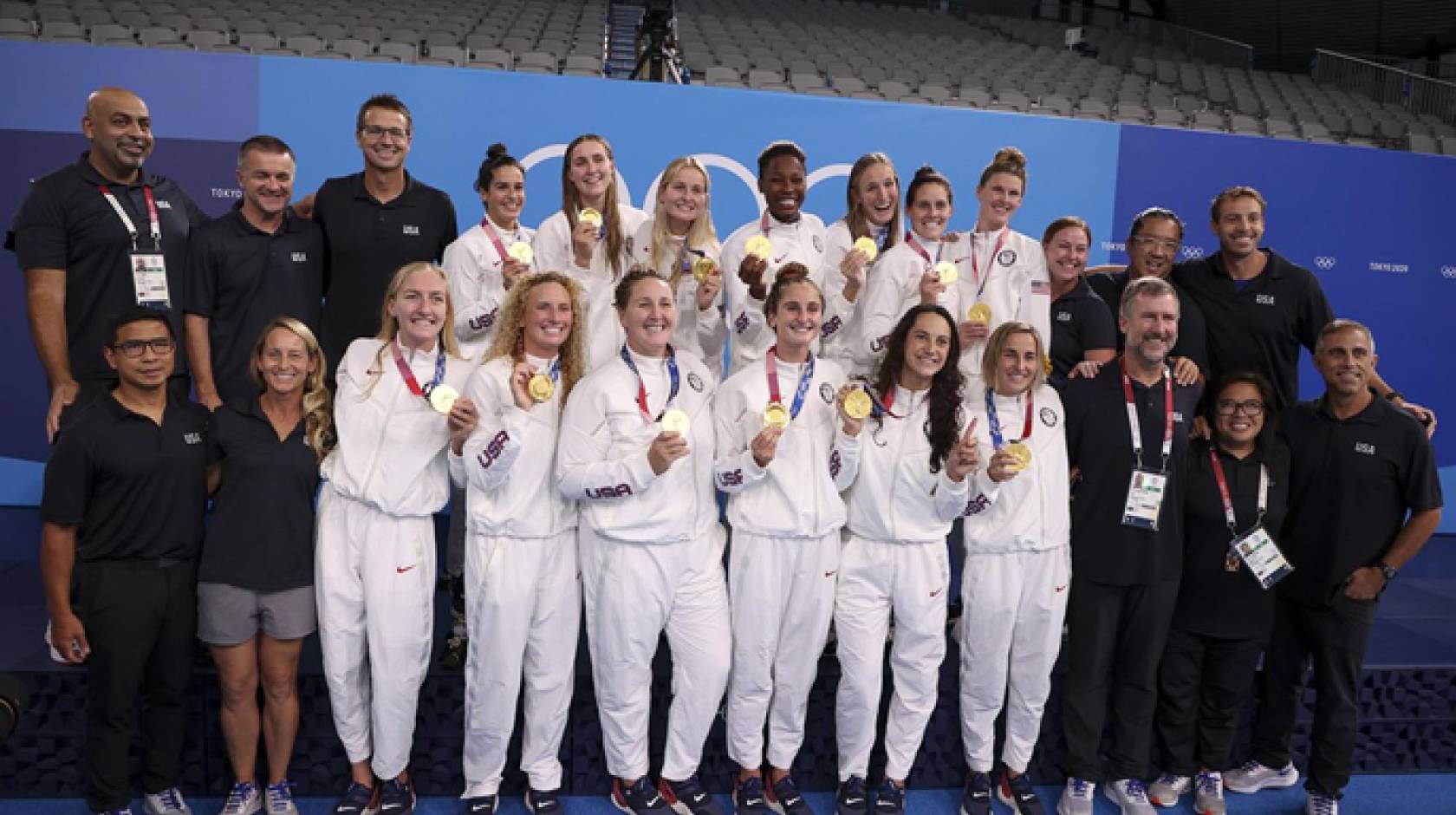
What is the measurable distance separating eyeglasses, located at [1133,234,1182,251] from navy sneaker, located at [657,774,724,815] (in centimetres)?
307

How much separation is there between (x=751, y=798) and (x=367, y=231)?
2.85m

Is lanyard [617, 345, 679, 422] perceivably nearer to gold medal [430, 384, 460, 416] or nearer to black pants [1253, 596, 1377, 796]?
gold medal [430, 384, 460, 416]

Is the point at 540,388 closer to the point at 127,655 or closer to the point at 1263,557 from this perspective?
the point at 127,655

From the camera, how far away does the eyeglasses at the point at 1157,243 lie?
4445mm

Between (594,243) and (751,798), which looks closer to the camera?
(751,798)

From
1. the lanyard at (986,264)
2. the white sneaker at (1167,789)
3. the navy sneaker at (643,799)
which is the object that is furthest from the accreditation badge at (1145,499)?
the navy sneaker at (643,799)

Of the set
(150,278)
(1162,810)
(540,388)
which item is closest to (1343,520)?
(1162,810)

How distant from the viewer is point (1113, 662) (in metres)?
4.12

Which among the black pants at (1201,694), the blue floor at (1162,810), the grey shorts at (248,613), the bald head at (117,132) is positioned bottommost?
the blue floor at (1162,810)

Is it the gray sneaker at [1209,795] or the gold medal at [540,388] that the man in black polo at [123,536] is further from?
the gray sneaker at [1209,795]

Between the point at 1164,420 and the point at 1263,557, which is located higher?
the point at 1164,420

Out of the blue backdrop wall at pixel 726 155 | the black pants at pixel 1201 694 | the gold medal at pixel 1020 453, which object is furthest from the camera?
the blue backdrop wall at pixel 726 155

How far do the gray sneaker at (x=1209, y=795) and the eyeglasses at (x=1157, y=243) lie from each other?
7.54 ft

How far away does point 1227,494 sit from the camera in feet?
13.1
